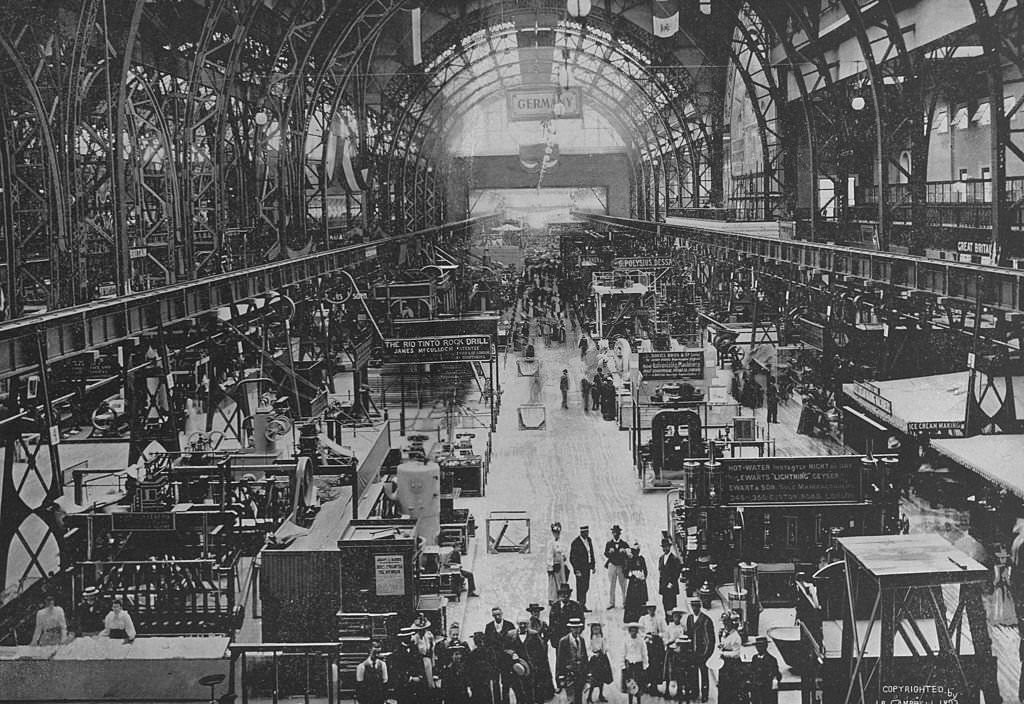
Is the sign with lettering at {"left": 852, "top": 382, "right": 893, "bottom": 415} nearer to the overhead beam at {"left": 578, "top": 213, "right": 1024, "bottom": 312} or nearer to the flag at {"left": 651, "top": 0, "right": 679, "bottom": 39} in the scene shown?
the overhead beam at {"left": 578, "top": 213, "right": 1024, "bottom": 312}

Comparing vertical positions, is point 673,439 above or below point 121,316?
below

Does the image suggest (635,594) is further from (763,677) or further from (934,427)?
(934,427)

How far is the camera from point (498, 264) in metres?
32.7

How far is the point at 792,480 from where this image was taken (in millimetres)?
15586

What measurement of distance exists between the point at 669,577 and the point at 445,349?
24.1 ft

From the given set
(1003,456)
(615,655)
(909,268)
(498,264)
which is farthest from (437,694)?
(498,264)

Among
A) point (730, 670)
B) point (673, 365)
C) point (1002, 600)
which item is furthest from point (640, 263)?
point (730, 670)

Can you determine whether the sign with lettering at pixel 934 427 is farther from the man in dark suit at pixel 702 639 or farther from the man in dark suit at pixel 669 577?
the man in dark suit at pixel 702 639

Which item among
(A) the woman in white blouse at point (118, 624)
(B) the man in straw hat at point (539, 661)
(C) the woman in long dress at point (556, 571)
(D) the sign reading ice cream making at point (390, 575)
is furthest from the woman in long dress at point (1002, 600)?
(A) the woman in white blouse at point (118, 624)

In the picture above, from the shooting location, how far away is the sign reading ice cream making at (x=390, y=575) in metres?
13.0

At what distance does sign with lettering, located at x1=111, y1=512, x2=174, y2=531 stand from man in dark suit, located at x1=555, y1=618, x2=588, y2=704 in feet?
19.8

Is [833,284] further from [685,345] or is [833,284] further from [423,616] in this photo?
[423,616]

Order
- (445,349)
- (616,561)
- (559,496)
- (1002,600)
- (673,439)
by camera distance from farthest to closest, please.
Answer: (673,439) < (445,349) < (559,496) < (616,561) < (1002,600)

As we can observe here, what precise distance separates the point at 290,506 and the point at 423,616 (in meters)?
4.87
